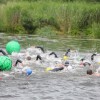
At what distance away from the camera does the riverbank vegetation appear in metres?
35.9

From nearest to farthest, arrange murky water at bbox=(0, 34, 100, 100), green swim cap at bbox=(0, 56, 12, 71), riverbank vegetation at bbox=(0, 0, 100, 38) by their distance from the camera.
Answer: murky water at bbox=(0, 34, 100, 100) < green swim cap at bbox=(0, 56, 12, 71) < riverbank vegetation at bbox=(0, 0, 100, 38)

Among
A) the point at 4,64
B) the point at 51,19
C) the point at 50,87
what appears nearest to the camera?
the point at 50,87

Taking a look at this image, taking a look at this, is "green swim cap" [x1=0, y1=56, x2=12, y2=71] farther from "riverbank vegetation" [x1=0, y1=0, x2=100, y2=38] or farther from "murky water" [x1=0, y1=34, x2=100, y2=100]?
"riverbank vegetation" [x1=0, y1=0, x2=100, y2=38]

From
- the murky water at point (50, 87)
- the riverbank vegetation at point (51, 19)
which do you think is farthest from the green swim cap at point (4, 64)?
the riverbank vegetation at point (51, 19)

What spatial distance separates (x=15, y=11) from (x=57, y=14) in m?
3.73

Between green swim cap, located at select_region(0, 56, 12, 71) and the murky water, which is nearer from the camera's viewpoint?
the murky water

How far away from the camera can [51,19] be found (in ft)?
121

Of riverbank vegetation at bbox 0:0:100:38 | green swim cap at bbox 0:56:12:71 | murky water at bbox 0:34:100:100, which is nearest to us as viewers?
murky water at bbox 0:34:100:100

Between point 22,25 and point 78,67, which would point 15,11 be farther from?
point 78,67

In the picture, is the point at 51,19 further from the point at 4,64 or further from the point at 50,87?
the point at 50,87

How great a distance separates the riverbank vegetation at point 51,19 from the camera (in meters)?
35.9

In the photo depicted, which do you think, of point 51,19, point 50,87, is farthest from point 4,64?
point 51,19

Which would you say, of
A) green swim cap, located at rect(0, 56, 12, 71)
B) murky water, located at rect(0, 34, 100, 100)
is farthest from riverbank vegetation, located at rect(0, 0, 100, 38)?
murky water, located at rect(0, 34, 100, 100)

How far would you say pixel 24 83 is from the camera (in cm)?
1385
